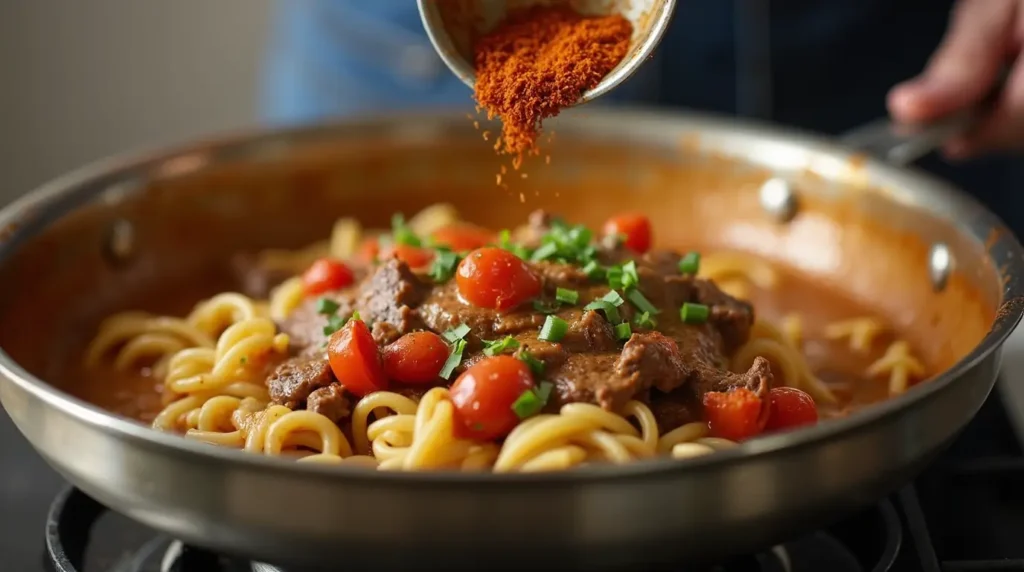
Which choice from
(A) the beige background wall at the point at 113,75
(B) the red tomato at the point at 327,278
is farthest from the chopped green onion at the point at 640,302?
(A) the beige background wall at the point at 113,75

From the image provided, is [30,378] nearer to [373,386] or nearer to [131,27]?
[373,386]

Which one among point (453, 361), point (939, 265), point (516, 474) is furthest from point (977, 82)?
point (516, 474)

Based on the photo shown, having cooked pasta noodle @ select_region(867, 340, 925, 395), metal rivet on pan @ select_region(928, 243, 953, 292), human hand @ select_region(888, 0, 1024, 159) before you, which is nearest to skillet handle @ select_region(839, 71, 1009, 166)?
human hand @ select_region(888, 0, 1024, 159)

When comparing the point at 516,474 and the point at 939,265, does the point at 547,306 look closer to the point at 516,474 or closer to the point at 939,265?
the point at 516,474

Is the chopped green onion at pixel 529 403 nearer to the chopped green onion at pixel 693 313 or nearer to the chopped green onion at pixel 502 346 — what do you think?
the chopped green onion at pixel 502 346

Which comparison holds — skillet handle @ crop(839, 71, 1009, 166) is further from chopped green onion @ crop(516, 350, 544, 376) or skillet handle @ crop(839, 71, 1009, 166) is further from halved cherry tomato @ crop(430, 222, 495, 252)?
chopped green onion @ crop(516, 350, 544, 376)
